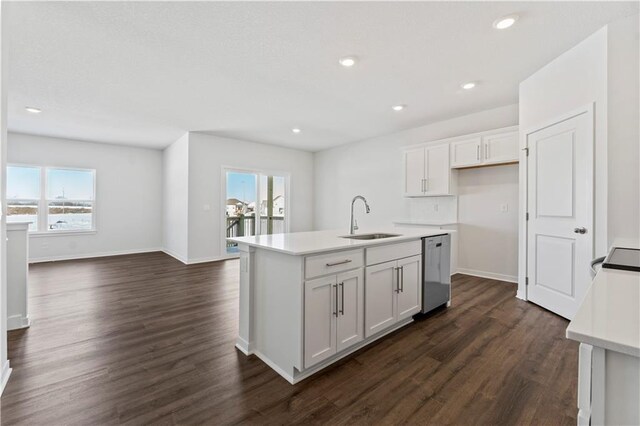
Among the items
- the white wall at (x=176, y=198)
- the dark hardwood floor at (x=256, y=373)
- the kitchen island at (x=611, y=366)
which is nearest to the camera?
the kitchen island at (x=611, y=366)

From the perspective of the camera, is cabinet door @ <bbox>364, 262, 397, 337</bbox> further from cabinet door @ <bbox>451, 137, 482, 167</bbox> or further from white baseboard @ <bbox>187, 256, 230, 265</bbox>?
white baseboard @ <bbox>187, 256, 230, 265</bbox>

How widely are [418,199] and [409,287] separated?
297 cm

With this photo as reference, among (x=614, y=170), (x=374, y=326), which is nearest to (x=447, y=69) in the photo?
(x=614, y=170)

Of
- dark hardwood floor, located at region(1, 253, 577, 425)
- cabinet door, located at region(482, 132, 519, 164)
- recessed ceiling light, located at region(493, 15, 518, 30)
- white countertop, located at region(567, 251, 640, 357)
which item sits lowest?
dark hardwood floor, located at region(1, 253, 577, 425)

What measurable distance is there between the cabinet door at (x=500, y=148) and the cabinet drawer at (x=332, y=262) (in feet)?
10.3

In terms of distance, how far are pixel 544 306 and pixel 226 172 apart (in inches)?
233

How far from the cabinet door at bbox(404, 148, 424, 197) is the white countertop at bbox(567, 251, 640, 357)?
4.02 meters

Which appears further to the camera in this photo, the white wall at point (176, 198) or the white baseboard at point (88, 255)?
the white baseboard at point (88, 255)

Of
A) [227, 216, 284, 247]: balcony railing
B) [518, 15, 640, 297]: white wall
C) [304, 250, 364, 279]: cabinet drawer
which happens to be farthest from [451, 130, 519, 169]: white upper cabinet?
[227, 216, 284, 247]: balcony railing

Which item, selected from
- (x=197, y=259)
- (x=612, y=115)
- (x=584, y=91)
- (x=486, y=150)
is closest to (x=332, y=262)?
(x=612, y=115)

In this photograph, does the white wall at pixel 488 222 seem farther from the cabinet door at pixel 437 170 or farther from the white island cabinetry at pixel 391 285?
the white island cabinetry at pixel 391 285

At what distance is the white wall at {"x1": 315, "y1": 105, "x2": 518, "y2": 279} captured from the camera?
436cm

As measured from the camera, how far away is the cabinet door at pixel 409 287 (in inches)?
103

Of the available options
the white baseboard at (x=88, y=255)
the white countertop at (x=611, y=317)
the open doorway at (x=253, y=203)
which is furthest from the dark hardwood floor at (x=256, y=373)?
the white baseboard at (x=88, y=255)
